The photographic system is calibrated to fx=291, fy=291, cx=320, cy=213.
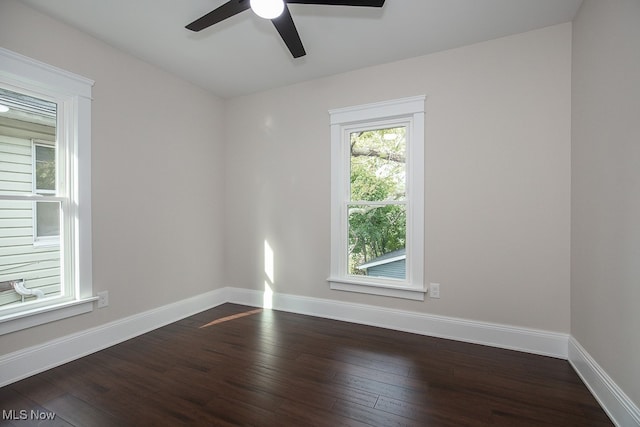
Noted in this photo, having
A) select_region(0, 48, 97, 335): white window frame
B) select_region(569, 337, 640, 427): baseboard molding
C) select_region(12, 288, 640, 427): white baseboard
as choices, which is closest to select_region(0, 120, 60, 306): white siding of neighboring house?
select_region(0, 48, 97, 335): white window frame

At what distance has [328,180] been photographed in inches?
126

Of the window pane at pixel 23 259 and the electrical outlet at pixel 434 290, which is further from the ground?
the window pane at pixel 23 259

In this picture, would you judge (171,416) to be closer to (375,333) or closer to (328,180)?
(375,333)

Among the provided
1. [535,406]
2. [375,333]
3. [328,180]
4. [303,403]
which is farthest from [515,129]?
[303,403]

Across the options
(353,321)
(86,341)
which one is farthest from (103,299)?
(353,321)

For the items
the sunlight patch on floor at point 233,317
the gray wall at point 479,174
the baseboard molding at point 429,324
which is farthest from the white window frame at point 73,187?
the gray wall at point 479,174

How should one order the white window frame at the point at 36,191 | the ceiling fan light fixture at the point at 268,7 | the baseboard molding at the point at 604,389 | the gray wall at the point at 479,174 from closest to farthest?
the baseboard molding at the point at 604,389 → the ceiling fan light fixture at the point at 268,7 → the white window frame at the point at 36,191 → the gray wall at the point at 479,174

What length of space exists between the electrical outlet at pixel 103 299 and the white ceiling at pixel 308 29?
7.20ft

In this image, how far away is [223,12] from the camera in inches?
69.3

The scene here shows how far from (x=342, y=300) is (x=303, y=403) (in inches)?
56.8

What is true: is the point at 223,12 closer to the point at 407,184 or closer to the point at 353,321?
the point at 407,184

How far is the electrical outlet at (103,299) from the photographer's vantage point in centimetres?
251

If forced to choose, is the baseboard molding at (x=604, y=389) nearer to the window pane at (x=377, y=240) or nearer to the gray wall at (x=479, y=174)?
the gray wall at (x=479, y=174)

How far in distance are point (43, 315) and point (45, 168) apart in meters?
1.12
